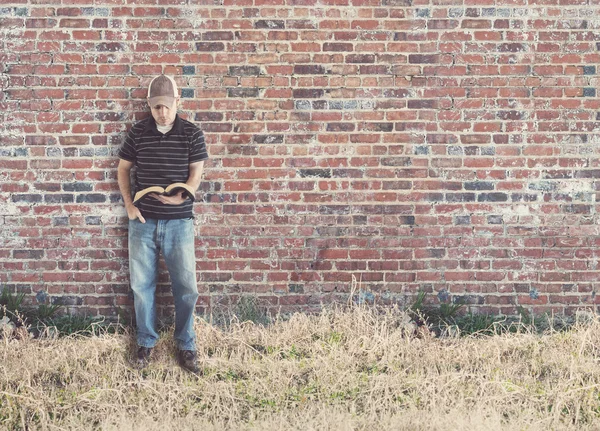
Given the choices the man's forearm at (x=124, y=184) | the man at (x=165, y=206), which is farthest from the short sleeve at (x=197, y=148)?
the man's forearm at (x=124, y=184)

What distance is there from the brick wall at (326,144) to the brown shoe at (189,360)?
0.57 m

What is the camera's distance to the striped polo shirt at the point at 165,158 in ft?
13.6

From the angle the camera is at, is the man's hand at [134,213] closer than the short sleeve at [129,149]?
Yes

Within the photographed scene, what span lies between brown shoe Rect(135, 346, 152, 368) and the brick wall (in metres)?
0.56

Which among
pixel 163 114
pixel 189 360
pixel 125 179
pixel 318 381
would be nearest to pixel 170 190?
pixel 125 179

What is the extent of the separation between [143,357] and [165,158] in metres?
1.39

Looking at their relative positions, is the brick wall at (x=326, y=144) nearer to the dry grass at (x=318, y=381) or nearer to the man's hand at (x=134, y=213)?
the dry grass at (x=318, y=381)

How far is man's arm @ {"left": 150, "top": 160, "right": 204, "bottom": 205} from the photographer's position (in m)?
4.13

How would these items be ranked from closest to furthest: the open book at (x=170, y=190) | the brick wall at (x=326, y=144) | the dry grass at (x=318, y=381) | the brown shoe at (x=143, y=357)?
the dry grass at (x=318, y=381), the open book at (x=170, y=190), the brown shoe at (x=143, y=357), the brick wall at (x=326, y=144)

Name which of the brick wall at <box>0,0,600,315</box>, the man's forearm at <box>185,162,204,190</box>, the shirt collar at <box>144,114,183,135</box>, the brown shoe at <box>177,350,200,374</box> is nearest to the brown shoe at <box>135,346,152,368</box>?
the brown shoe at <box>177,350,200,374</box>

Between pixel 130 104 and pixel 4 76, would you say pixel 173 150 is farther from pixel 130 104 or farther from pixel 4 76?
pixel 4 76

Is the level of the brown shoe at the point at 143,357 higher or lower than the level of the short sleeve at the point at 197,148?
lower

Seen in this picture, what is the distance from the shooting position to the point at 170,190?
4.13 m

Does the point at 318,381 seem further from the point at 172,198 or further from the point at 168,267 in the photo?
the point at 172,198
